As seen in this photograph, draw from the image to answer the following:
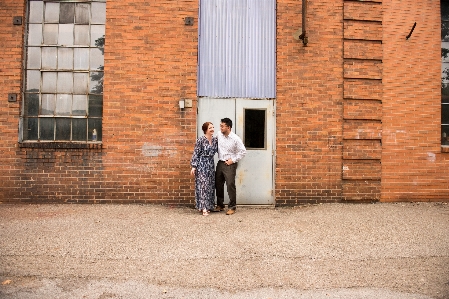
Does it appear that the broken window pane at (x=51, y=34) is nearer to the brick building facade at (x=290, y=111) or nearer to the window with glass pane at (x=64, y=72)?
the window with glass pane at (x=64, y=72)

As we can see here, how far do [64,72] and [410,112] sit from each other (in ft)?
25.2

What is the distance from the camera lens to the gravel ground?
136 inches

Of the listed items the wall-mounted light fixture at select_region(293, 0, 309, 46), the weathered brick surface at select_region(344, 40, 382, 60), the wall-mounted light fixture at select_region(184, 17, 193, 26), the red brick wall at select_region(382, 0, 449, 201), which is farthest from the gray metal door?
the red brick wall at select_region(382, 0, 449, 201)

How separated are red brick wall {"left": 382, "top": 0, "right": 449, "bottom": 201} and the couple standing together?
350 cm

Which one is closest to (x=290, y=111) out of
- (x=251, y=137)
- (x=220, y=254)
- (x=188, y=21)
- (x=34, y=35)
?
(x=251, y=137)

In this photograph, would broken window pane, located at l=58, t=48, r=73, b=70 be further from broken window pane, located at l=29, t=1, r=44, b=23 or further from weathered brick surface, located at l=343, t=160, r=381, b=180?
weathered brick surface, located at l=343, t=160, r=381, b=180

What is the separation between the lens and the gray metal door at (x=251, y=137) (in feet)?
23.4

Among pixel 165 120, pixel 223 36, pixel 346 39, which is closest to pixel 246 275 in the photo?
pixel 165 120

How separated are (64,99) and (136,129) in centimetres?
171

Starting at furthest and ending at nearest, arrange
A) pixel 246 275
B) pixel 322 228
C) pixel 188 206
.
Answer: pixel 188 206, pixel 322 228, pixel 246 275

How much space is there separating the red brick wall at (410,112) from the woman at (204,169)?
3923 millimetres

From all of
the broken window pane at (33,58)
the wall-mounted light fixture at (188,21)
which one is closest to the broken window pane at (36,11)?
the broken window pane at (33,58)

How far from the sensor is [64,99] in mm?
7062

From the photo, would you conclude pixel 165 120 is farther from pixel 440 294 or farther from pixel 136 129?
pixel 440 294
